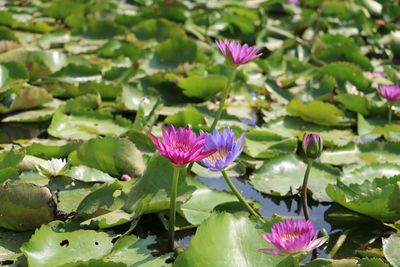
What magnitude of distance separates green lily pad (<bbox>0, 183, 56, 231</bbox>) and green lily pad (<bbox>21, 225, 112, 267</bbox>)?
8 centimetres

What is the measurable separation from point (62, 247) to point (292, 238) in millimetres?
536

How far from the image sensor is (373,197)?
1603 mm

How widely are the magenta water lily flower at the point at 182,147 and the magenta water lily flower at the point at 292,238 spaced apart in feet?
0.81

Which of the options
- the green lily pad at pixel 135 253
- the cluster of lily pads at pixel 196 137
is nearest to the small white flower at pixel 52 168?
the cluster of lily pads at pixel 196 137

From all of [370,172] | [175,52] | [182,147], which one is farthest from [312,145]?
[175,52]

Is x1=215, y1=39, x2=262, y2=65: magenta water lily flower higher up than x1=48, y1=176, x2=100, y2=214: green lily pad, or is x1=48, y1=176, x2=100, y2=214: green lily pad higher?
x1=215, y1=39, x2=262, y2=65: magenta water lily flower

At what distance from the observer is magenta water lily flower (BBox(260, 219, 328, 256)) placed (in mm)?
1127

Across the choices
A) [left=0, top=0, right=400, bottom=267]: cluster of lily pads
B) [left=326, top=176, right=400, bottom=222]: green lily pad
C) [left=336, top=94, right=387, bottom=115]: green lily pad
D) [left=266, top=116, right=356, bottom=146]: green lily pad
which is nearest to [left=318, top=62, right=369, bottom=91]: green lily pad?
[left=0, top=0, right=400, bottom=267]: cluster of lily pads

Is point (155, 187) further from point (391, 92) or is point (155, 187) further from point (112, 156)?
point (391, 92)

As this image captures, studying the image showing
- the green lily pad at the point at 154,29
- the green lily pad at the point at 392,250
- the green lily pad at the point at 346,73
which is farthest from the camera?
the green lily pad at the point at 154,29

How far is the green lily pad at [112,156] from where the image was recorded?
1763 millimetres

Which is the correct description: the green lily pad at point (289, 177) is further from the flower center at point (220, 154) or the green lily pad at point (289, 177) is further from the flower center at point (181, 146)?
the flower center at point (181, 146)

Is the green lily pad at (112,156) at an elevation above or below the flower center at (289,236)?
below

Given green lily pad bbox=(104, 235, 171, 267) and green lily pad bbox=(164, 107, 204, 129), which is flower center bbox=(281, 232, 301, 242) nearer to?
green lily pad bbox=(104, 235, 171, 267)
